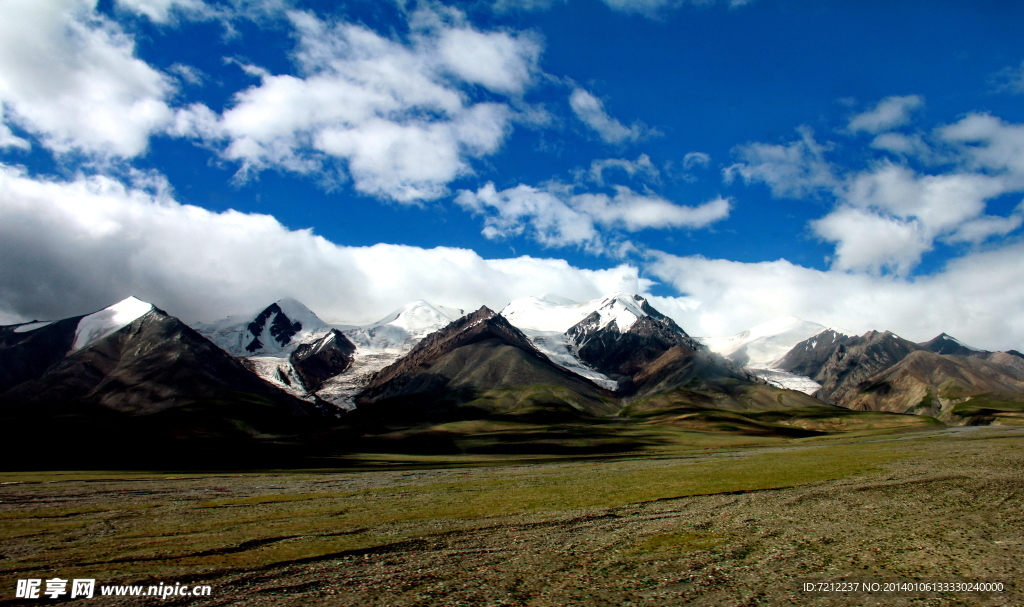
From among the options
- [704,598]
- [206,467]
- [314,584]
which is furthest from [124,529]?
[206,467]

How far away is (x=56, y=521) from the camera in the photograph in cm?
4009

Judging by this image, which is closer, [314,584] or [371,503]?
[314,584]

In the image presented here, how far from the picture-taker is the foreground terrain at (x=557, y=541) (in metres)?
20.9

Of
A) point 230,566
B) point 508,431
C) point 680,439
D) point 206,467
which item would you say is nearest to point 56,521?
point 230,566

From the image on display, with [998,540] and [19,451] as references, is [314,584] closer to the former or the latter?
[998,540]

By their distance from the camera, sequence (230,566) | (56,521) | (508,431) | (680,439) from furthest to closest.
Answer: (508,431) → (680,439) → (56,521) → (230,566)

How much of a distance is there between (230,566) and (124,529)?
16.1 meters

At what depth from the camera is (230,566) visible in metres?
24.6

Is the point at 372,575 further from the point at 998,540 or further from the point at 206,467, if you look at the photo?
the point at 206,467

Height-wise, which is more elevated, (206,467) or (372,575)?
(372,575)

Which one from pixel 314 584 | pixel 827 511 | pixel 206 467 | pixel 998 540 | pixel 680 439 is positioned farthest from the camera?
pixel 680 439

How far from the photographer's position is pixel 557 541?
29234 millimetres

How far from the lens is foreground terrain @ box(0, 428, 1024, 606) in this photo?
20.9m

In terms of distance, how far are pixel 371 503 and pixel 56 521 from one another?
20170 mm
